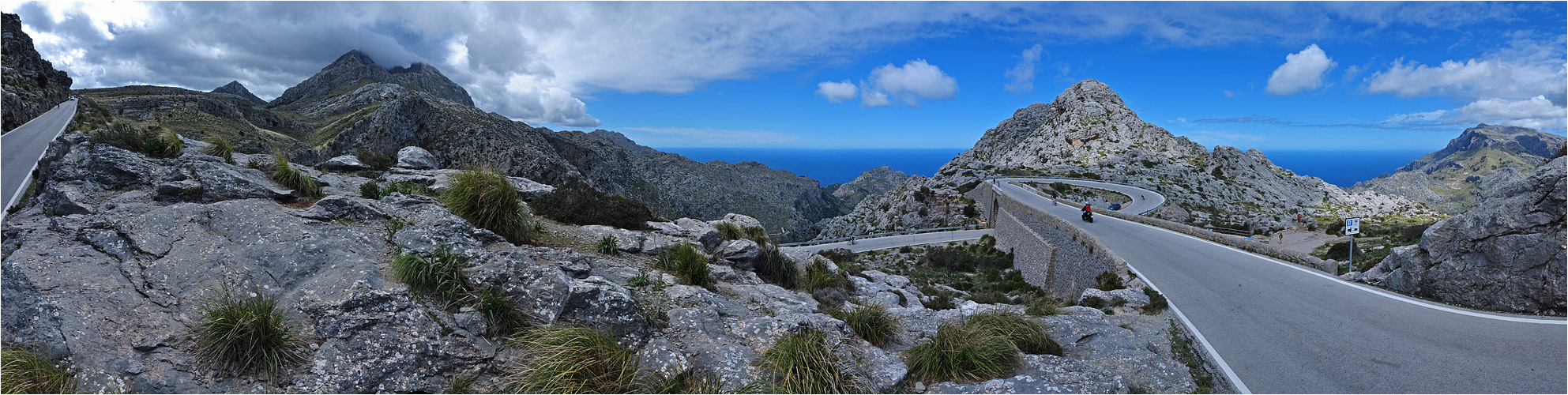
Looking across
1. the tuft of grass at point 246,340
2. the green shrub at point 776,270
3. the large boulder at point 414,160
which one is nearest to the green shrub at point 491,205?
the tuft of grass at point 246,340

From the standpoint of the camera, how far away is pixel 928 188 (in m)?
52.6

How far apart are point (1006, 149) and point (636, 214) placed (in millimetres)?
90928

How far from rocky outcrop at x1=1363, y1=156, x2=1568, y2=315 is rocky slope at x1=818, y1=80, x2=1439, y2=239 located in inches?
1003

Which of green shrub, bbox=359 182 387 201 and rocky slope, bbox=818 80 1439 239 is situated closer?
green shrub, bbox=359 182 387 201

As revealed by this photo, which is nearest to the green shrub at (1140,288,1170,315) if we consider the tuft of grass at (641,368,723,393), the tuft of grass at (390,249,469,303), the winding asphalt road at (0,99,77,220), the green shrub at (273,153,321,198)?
the tuft of grass at (641,368,723,393)

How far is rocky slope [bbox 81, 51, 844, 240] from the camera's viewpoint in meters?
57.7

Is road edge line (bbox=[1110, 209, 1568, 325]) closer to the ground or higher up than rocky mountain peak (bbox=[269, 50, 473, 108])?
closer to the ground

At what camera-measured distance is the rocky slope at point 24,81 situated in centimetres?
2769

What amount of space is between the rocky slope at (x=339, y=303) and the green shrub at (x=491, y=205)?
0.35m

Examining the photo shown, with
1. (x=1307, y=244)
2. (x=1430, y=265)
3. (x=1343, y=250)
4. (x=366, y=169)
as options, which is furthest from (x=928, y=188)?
(x=366, y=169)

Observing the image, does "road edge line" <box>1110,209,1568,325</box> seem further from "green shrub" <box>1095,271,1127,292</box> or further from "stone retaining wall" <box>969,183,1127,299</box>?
"green shrub" <box>1095,271,1127,292</box>

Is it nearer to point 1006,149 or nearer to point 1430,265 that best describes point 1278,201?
point 1006,149

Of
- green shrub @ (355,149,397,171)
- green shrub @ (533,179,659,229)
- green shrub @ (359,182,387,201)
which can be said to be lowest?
green shrub @ (533,179,659,229)

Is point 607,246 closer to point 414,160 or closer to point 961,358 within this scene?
point 961,358
